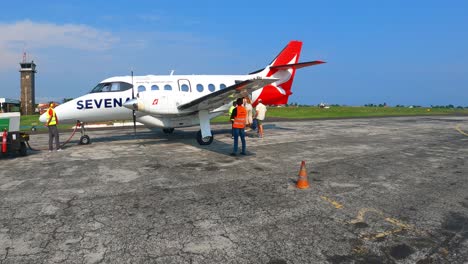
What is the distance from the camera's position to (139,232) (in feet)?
16.0

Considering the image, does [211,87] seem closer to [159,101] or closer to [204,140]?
[204,140]

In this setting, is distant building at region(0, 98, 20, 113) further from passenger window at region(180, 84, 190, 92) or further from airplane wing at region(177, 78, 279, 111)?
airplane wing at region(177, 78, 279, 111)

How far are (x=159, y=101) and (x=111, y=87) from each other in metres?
3.06

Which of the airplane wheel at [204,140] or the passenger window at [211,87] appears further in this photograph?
the passenger window at [211,87]

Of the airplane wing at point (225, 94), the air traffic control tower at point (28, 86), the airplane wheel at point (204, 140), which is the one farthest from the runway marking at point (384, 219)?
the air traffic control tower at point (28, 86)

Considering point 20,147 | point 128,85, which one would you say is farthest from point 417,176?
point 20,147

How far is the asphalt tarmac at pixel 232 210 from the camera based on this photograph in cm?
428

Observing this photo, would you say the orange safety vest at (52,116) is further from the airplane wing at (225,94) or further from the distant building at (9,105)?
the distant building at (9,105)

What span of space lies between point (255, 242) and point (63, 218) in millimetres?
3372

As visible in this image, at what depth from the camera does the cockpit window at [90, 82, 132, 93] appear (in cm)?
1434

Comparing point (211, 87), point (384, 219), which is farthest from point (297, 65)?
point (384, 219)

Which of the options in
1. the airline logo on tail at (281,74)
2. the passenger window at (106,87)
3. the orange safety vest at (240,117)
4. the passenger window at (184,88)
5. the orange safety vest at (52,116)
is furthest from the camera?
the airline logo on tail at (281,74)

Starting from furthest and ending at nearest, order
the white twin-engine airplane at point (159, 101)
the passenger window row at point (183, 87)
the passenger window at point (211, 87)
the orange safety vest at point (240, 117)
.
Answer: the passenger window at point (211, 87)
the passenger window row at point (183, 87)
the white twin-engine airplane at point (159, 101)
the orange safety vest at point (240, 117)

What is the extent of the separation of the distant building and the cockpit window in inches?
1978
